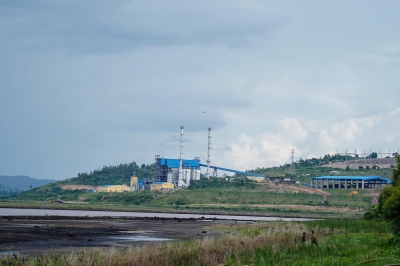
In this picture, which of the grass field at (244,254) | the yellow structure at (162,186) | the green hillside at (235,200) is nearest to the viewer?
the grass field at (244,254)

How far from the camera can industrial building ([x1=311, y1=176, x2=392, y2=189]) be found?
166875 mm

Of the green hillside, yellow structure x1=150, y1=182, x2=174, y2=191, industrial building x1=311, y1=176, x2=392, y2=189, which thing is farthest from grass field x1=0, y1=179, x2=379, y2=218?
industrial building x1=311, y1=176, x2=392, y2=189

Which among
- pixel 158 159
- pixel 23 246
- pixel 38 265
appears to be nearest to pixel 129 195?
pixel 158 159

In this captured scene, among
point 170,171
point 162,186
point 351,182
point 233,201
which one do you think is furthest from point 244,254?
point 170,171

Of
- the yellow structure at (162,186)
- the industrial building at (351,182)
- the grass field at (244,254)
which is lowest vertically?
the grass field at (244,254)

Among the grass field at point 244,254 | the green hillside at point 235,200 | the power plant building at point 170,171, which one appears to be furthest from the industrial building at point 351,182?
the grass field at point 244,254

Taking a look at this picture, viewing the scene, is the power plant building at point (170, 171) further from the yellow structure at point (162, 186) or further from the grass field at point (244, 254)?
the grass field at point (244, 254)

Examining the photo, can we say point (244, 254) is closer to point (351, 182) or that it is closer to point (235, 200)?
point (235, 200)

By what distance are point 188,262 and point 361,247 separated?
11938 millimetres

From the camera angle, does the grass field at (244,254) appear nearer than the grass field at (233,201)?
Yes

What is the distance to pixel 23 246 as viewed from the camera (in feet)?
124

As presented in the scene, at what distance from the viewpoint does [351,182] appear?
171750 millimetres

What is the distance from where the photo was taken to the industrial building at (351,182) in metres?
167

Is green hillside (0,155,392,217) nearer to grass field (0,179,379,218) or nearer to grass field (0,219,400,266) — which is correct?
grass field (0,179,379,218)
